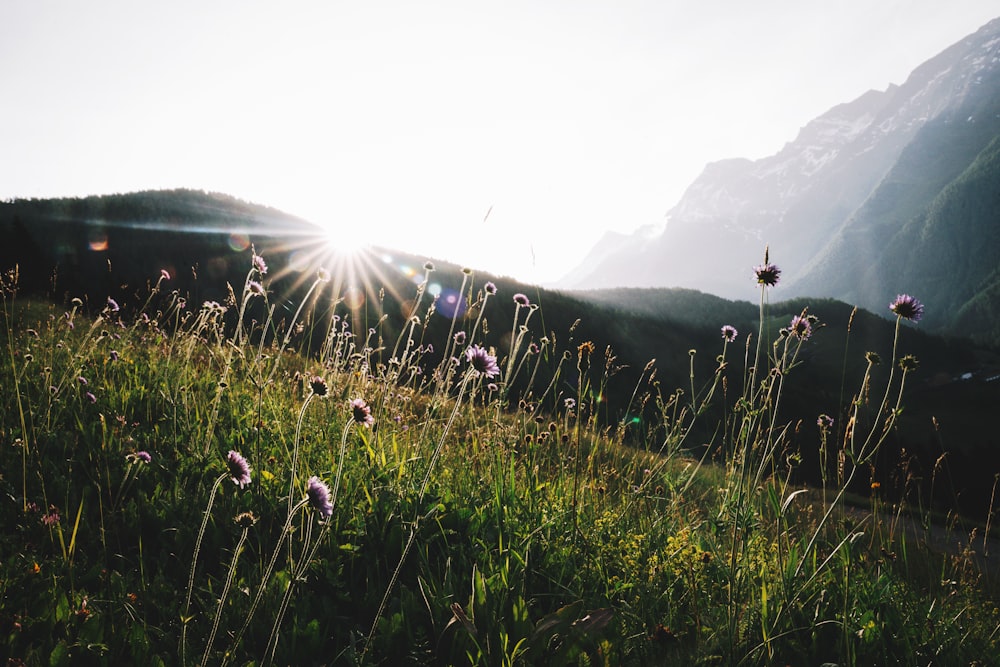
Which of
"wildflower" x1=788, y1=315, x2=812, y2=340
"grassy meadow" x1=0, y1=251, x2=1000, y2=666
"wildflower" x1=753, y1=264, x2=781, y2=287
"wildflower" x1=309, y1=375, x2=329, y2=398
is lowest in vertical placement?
"grassy meadow" x1=0, y1=251, x2=1000, y2=666

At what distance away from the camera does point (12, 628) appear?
1614mm

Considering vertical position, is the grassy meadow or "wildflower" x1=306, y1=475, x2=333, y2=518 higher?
"wildflower" x1=306, y1=475, x2=333, y2=518

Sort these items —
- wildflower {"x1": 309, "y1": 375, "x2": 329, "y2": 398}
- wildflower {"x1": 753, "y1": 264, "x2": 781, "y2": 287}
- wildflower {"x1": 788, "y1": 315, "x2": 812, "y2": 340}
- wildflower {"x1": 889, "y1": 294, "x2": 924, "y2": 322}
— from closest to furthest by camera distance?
wildflower {"x1": 309, "y1": 375, "x2": 329, "y2": 398}, wildflower {"x1": 889, "y1": 294, "x2": 924, "y2": 322}, wildflower {"x1": 753, "y1": 264, "x2": 781, "y2": 287}, wildflower {"x1": 788, "y1": 315, "x2": 812, "y2": 340}

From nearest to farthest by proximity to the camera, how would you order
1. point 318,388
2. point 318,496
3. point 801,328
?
point 318,496 → point 318,388 → point 801,328

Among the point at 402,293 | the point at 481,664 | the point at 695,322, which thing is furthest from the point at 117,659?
A: the point at 695,322

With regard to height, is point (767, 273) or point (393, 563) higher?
point (767, 273)

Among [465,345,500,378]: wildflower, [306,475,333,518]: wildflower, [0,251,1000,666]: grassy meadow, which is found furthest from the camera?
[465,345,500,378]: wildflower

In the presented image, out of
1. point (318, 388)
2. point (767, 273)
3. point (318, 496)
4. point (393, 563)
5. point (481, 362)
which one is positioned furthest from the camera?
point (767, 273)

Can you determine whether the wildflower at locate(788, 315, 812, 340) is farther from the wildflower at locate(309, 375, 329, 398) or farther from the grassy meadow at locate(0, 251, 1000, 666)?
the wildflower at locate(309, 375, 329, 398)

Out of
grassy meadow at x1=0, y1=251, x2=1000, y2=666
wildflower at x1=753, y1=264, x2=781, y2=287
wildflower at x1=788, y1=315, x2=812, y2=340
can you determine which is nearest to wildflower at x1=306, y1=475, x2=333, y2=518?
grassy meadow at x1=0, y1=251, x2=1000, y2=666

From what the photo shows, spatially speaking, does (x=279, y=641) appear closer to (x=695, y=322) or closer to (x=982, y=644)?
(x=982, y=644)

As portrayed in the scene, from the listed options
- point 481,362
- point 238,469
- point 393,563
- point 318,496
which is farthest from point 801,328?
point 238,469

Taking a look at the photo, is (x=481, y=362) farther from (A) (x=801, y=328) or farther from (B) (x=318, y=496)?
(A) (x=801, y=328)

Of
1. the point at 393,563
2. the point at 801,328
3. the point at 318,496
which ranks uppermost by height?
the point at 801,328
